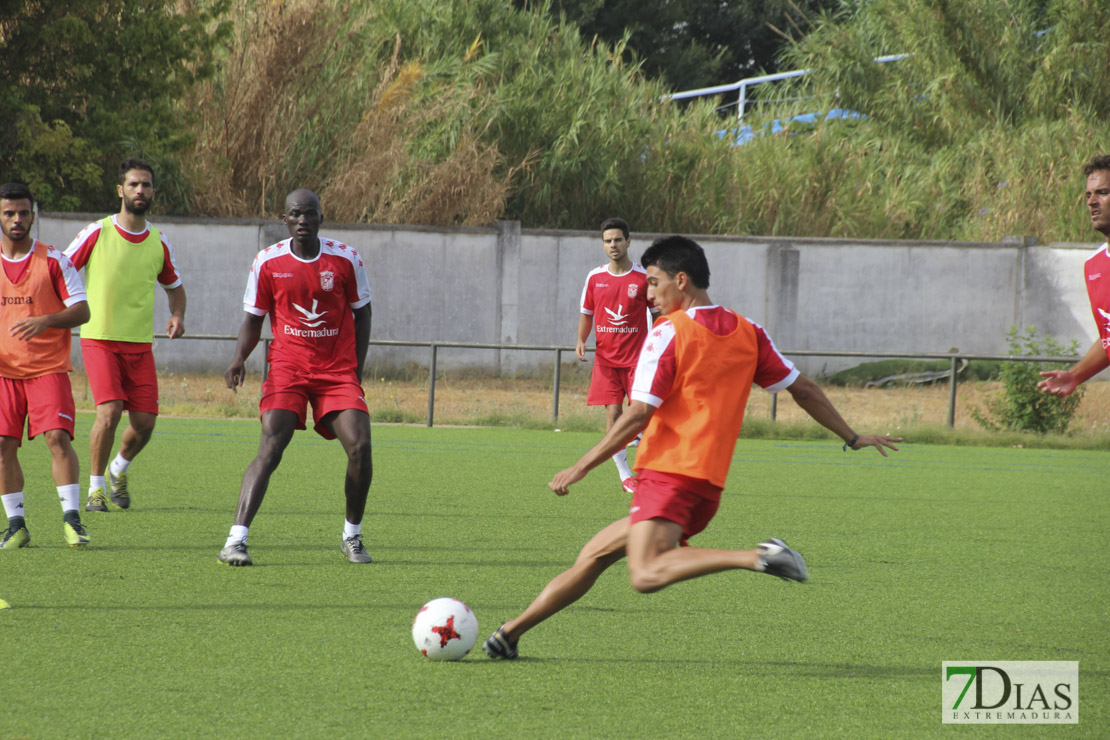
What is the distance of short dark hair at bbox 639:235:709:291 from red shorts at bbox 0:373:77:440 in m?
3.96

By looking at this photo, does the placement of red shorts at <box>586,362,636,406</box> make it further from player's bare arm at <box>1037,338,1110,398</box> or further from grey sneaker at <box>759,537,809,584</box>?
grey sneaker at <box>759,537,809,584</box>

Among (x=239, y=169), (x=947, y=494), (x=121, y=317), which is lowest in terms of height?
(x=947, y=494)

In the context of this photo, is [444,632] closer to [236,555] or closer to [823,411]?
[823,411]

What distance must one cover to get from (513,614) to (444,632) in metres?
0.99

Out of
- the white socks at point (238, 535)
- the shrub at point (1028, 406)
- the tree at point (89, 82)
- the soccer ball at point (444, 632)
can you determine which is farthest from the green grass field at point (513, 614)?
the tree at point (89, 82)

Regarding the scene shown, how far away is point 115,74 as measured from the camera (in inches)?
856

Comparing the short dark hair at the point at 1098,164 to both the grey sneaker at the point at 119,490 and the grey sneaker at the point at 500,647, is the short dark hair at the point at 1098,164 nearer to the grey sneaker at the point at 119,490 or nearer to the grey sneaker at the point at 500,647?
the grey sneaker at the point at 500,647

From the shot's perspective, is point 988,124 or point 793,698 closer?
point 793,698

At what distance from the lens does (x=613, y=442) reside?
14.8 feet

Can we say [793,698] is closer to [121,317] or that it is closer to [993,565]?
[993,565]

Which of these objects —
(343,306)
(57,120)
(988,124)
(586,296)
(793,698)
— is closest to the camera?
(793,698)

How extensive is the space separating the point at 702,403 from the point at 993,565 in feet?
12.4

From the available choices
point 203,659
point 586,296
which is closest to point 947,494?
point 586,296

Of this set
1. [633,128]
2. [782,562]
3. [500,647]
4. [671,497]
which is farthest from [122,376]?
[633,128]
